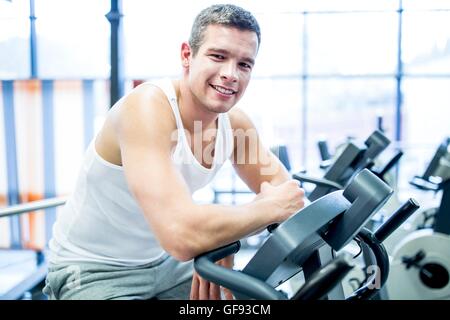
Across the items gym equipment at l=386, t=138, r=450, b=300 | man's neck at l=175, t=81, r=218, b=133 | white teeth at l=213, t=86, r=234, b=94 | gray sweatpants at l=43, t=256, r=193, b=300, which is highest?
white teeth at l=213, t=86, r=234, b=94

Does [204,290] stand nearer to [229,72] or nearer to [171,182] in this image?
[171,182]

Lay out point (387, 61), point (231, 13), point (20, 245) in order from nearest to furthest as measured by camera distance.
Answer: point (231, 13) → point (20, 245) → point (387, 61)

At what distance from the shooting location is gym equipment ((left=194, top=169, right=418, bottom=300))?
2.13 feet

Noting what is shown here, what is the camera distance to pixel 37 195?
3.37 m

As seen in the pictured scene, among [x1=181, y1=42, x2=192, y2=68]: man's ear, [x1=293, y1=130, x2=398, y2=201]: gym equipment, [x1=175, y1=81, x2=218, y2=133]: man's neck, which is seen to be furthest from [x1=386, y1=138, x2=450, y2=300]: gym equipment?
[x1=181, y1=42, x2=192, y2=68]: man's ear

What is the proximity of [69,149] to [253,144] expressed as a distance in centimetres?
286

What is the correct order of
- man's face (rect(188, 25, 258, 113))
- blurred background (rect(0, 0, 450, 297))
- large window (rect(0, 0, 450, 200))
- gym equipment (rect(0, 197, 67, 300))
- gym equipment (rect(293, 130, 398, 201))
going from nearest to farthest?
man's face (rect(188, 25, 258, 113))
gym equipment (rect(293, 130, 398, 201))
gym equipment (rect(0, 197, 67, 300))
blurred background (rect(0, 0, 450, 297))
large window (rect(0, 0, 450, 200))

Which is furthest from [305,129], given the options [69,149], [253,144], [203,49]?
[203,49]

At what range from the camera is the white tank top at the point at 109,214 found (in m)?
1.11

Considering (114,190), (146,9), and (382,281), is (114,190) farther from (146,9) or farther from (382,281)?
(146,9)

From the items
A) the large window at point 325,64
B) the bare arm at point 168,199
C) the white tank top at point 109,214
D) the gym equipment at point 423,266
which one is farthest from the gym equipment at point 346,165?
the large window at point 325,64

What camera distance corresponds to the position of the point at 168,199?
87cm

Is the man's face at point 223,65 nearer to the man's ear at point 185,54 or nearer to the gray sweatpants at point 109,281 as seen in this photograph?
the man's ear at point 185,54

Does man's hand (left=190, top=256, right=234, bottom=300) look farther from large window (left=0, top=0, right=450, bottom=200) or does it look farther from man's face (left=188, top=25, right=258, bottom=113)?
large window (left=0, top=0, right=450, bottom=200)
